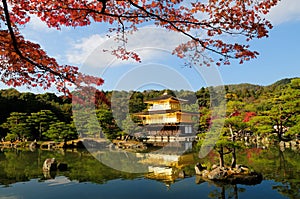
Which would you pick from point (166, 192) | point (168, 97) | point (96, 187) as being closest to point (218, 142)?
point (166, 192)

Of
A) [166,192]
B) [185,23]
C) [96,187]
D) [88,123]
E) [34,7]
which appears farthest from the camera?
[88,123]

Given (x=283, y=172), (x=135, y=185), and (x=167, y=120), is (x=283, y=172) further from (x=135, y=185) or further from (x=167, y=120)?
(x=167, y=120)

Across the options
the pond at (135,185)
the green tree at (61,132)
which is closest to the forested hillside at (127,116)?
the green tree at (61,132)

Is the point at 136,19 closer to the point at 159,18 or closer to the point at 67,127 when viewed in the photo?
the point at 159,18

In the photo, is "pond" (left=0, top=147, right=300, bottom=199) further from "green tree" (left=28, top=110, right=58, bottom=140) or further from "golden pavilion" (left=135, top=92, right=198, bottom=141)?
"golden pavilion" (left=135, top=92, right=198, bottom=141)

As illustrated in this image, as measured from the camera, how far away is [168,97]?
82.1 feet

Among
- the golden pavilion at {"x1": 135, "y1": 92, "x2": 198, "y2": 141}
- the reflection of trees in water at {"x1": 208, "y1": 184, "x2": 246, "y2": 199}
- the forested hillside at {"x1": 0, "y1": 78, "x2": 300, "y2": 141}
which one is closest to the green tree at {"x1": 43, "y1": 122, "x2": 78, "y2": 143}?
the forested hillside at {"x1": 0, "y1": 78, "x2": 300, "y2": 141}

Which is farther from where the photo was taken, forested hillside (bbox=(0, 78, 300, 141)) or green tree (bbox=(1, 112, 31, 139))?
green tree (bbox=(1, 112, 31, 139))

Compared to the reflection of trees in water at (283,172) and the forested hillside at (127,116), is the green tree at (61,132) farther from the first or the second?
the reflection of trees in water at (283,172)

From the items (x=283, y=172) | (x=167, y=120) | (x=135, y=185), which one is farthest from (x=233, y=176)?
(x=167, y=120)

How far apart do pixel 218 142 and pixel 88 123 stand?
49.1 feet

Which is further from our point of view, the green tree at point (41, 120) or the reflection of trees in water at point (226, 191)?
the green tree at point (41, 120)

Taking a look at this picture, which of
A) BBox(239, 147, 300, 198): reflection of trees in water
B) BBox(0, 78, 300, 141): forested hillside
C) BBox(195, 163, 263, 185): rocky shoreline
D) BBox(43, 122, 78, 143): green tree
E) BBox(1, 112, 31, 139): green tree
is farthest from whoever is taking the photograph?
Answer: BBox(1, 112, 31, 139): green tree

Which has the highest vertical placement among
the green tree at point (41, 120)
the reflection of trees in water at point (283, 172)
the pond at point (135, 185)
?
the green tree at point (41, 120)
